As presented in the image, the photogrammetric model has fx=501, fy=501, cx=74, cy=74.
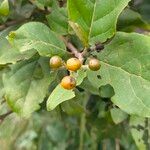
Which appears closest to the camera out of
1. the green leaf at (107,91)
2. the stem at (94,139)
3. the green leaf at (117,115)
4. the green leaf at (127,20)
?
the green leaf at (107,91)

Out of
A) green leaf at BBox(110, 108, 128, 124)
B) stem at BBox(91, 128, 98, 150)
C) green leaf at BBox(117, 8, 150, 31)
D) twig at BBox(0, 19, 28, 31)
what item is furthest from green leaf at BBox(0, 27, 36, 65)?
Answer: stem at BBox(91, 128, 98, 150)

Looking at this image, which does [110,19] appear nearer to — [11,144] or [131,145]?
[131,145]

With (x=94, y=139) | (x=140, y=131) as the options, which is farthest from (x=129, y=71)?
(x=94, y=139)

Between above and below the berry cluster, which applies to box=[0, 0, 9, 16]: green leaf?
above

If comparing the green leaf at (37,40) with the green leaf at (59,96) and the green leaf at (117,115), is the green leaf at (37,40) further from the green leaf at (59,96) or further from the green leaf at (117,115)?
the green leaf at (117,115)

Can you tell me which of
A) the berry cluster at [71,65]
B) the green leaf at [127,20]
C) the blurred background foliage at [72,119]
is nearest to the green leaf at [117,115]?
the blurred background foliage at [72,119]

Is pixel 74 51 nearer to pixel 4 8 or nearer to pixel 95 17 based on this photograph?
pixel 95 17

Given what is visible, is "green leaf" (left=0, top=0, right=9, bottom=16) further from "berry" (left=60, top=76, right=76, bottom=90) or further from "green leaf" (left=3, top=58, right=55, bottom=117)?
"berry" (left=60, top=76, right=76, bottom=90)
